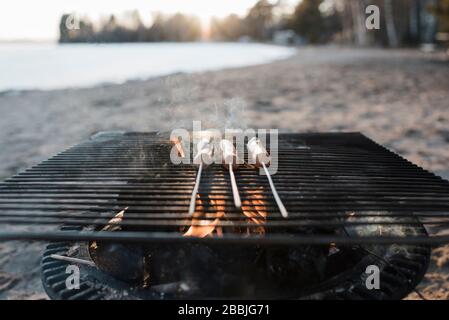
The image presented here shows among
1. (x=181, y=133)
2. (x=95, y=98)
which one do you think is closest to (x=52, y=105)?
(x=95, y=98)

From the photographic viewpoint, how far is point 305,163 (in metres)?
2.62

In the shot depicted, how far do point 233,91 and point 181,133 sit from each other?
789 centimetres

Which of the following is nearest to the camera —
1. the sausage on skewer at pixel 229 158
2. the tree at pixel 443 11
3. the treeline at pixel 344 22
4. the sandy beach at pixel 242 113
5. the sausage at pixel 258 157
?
the sausage on skewer at pixel 229 158

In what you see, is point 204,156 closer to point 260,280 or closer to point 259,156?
point 259,156

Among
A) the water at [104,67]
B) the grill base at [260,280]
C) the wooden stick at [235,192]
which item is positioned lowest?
the grill base at [260,280]

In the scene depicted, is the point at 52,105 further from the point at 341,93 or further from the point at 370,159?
the point at 370,159

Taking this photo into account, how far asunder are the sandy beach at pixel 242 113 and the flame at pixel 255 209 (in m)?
1.28

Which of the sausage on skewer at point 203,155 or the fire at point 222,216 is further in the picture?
the sausage on skewer at point 203,155

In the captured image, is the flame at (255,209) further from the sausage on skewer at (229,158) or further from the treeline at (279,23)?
the treeline at (279,23)

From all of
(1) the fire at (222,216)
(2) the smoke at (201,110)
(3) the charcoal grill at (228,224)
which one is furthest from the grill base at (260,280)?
(2) the smoke at (201,110)

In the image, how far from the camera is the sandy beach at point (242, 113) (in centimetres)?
304

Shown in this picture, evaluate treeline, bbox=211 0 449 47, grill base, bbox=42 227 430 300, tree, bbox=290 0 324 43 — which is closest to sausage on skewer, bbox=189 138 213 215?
grill base, bbox=42 227 430 300
